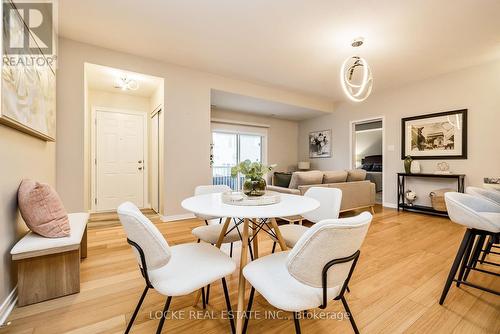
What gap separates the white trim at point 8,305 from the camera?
127 centimetres

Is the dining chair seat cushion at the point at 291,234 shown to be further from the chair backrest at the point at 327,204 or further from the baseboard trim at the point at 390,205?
the baseboard trim at the point at 390,205

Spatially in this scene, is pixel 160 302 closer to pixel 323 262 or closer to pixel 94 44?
pixel 323 262

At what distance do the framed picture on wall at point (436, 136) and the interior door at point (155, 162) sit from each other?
4.89 metres

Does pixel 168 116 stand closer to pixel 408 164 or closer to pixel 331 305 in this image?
Result: pixel 331 305

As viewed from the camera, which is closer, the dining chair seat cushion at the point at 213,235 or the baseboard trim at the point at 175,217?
the dining chair seat cushion at the point at 213,235

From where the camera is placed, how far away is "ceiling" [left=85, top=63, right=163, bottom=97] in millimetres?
3178

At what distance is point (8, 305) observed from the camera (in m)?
1.34

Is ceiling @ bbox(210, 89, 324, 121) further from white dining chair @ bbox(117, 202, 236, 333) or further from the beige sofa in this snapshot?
white dining chair @ bbox(117, 202, 236, 333)

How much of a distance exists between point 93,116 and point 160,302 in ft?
13.0

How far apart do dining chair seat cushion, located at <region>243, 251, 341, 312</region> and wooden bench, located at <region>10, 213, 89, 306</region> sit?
52.9 inches

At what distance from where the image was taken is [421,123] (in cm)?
416

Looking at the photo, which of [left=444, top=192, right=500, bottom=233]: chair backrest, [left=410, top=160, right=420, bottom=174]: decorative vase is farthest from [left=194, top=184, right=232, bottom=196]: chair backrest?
[left=410, top=160, right=420, bottom=174]: decorative vase

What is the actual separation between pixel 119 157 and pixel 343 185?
4286 millimetres

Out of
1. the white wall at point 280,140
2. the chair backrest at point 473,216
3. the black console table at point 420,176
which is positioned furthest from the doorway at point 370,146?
the chair backrest at point 473,216
